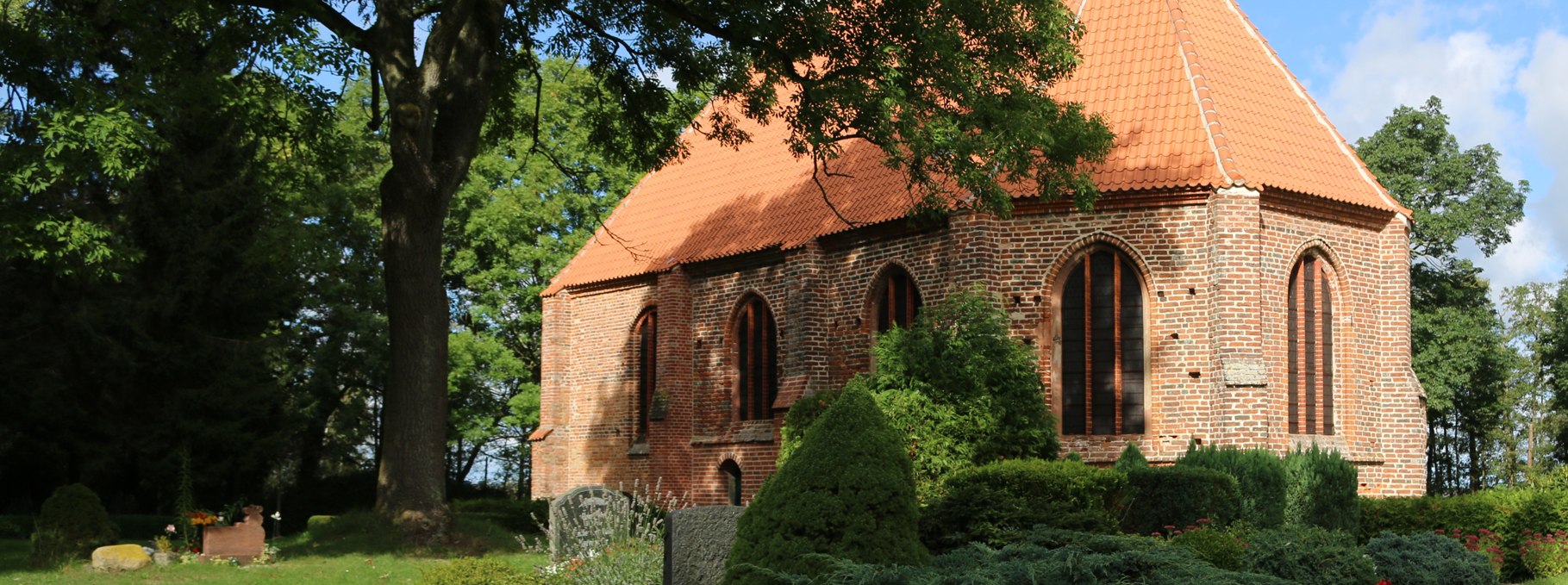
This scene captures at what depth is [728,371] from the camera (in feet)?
88.0

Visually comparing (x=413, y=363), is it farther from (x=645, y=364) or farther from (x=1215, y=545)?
(x=645, y=364)

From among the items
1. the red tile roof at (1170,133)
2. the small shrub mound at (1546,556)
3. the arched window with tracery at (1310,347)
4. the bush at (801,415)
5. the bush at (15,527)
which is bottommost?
the bush at (15,527)

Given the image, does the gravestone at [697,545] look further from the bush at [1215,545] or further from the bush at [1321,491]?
the bush at [1321,491]

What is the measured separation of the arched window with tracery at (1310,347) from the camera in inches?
811

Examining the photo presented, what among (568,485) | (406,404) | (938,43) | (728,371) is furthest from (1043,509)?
(568,485)

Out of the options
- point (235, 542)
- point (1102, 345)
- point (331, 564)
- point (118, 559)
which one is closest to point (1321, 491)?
point (1102, 345)

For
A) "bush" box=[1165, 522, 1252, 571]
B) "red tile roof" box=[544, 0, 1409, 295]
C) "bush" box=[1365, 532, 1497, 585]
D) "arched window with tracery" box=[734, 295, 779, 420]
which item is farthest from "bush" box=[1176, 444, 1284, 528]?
"arched window with tracery" box=[734, 295, 779, 420]

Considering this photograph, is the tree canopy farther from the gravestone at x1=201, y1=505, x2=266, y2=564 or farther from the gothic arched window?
the gravestone at x1=201, y1=505, x2=266, y2=564

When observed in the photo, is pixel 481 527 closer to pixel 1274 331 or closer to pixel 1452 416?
pixel 1274 331

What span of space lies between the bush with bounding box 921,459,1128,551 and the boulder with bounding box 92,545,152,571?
8.40m

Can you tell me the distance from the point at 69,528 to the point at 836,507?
11.2 m

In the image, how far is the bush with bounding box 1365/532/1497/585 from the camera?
44.4 feet

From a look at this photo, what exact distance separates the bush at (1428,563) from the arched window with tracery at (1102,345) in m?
6.13

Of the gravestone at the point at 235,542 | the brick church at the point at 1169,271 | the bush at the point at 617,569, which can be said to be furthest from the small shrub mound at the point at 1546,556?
the gravestone at the point at 235,542
